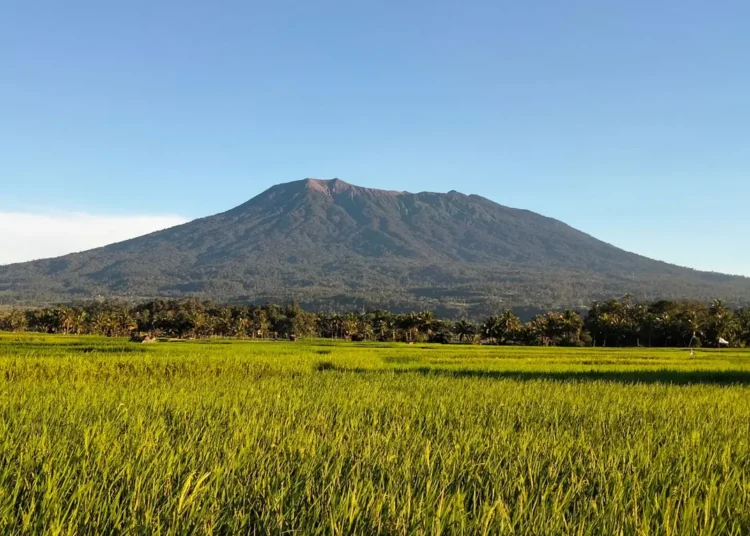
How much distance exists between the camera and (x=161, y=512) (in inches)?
111

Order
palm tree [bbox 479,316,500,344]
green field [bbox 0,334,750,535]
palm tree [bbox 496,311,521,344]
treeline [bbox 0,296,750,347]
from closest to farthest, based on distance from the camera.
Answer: green field [bbox 0,334,750,535]
treeline [bbox 0,296,750,347]
palm tree [bbox 496,311,521,344]
palm tree [bbox 479,316,500,344]

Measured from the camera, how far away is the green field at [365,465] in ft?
9.15

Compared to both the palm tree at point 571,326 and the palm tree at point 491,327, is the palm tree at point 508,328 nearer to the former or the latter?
the palm tree at point 491,327

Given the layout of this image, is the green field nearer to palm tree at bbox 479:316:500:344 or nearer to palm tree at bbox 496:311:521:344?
palm tree at bbox 496:311:521:344

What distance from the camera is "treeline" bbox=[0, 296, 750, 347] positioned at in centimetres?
7312

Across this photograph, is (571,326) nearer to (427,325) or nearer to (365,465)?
(427,325)

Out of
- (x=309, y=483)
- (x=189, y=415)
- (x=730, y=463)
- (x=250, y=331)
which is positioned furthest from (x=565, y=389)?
(x=250, y=331)

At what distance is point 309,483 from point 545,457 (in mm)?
2153

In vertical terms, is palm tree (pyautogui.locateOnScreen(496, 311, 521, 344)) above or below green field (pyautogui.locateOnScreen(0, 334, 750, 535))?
below

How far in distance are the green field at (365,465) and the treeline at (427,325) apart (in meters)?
69.9

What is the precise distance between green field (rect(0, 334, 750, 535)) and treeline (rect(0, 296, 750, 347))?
69933 mm

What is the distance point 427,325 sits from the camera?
91.5 metres

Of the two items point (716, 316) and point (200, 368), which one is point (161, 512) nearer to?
point (200, 368)

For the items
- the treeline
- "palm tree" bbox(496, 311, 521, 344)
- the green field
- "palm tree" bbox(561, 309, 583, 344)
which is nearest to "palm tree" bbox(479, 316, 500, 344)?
the treeline
